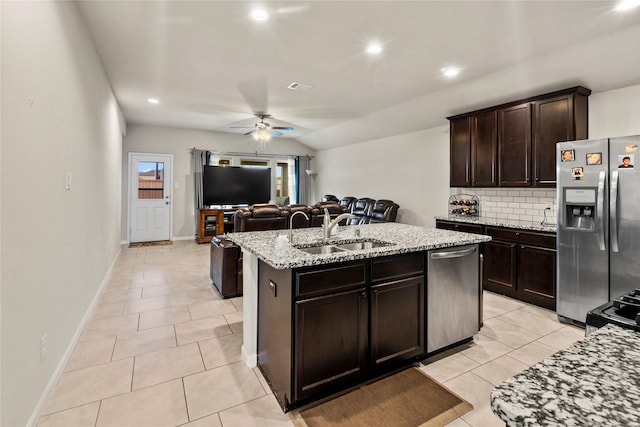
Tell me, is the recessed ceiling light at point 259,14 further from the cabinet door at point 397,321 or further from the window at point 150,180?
the window at point 150,180

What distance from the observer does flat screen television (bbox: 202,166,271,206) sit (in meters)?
7.97

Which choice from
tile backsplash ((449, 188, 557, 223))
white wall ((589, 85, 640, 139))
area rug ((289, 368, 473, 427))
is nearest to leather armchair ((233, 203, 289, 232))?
area rug ((289, 368, 473, 427))

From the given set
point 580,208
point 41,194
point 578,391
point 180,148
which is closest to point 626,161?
point 580,208

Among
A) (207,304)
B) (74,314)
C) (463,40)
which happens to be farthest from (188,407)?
(463,40)

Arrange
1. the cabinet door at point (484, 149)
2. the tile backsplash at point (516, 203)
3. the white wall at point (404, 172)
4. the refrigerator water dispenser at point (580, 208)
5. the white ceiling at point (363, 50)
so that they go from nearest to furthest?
the white ceiling at point (363, 50) < the refrigerator water dispenser at point (580, 208) < the tile backsplash at point (516, 203) < the cabinet door at point (484, 149) < the white wall at point (404, 172)

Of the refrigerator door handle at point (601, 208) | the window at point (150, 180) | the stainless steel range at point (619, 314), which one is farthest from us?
the window at point (150, 180)

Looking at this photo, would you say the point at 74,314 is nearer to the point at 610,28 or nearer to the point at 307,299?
the point at 307,299

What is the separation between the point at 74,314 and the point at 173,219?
217 inches

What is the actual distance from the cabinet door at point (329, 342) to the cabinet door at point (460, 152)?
11.4 ft

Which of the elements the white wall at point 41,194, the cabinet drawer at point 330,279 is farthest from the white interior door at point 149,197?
the cabinet drawer at point 330,279

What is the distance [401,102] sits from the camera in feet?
17.6

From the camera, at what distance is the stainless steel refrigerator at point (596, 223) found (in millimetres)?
2764

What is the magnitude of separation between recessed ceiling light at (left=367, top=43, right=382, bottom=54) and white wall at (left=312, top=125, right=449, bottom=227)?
2.67m

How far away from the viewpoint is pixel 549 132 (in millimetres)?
3742
